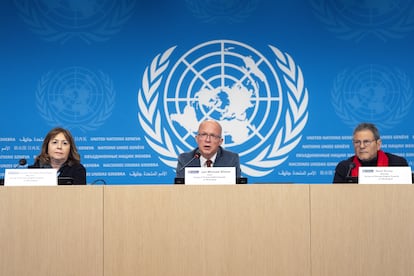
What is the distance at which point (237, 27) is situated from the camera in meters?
5.37

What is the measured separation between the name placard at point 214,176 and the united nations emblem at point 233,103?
7.12 feet

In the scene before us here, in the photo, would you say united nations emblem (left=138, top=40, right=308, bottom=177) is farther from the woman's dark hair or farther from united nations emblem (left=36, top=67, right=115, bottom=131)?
the woman's dark hair

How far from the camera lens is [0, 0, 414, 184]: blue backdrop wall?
5.34m

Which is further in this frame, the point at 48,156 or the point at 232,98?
the point at 232,98

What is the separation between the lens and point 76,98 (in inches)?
214

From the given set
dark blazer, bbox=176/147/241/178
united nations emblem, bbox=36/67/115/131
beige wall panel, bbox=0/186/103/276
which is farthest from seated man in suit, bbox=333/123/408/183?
united nations emblem, bbox=36/67/115/131

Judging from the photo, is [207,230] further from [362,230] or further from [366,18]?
[366,18]

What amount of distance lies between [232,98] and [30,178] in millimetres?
2544

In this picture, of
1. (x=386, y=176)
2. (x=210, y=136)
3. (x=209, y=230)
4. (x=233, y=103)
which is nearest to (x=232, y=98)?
(x=233, y=103)

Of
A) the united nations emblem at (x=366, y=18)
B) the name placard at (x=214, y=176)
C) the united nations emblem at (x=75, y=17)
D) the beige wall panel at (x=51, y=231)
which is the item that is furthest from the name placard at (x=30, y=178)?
the united nations emblem at (x=366, y=18)

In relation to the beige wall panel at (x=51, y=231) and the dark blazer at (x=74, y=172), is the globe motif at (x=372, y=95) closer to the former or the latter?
the dark blazer at (x=74, y=172)

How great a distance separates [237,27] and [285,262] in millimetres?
2920

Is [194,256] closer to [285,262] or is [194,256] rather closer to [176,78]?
[285,262]

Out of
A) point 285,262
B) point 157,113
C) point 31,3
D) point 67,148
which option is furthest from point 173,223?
point 31,3
